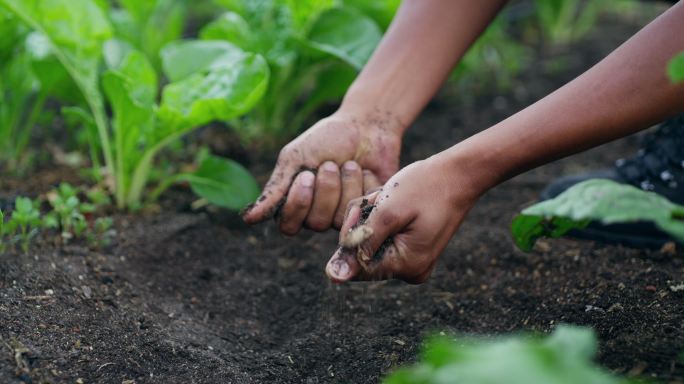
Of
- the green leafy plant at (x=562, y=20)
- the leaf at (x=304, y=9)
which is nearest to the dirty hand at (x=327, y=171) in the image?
the leaf at (x=304, y=9)

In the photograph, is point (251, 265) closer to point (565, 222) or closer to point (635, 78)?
point (565, 222)

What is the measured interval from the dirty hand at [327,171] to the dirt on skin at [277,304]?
0.23 meters

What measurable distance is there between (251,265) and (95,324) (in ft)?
1.68

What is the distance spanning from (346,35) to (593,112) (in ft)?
3.33

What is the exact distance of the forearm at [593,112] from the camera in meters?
1.12

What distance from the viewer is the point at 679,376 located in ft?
3.23

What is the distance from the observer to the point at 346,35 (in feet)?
6.66

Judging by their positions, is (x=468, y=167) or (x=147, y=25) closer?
(x=468, y=167)

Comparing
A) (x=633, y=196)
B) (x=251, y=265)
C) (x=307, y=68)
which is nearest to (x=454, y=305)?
(x=251, y=265)

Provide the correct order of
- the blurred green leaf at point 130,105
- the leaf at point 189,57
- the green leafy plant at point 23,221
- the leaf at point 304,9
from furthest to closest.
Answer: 1. the leaf at point 304,9
2. the leaf at point 189,57
3. the blurred green leaf at point 130,105
4. the green leafy plant at point 23,221

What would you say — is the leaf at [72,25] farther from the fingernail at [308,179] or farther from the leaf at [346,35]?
the fingernail at [308,179]

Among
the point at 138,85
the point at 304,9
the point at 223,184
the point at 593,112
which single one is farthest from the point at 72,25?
the point at 593,112

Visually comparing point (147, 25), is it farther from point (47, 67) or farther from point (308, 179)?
point (308, 179)

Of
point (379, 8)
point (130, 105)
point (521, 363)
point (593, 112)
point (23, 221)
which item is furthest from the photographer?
point (379, 8)
